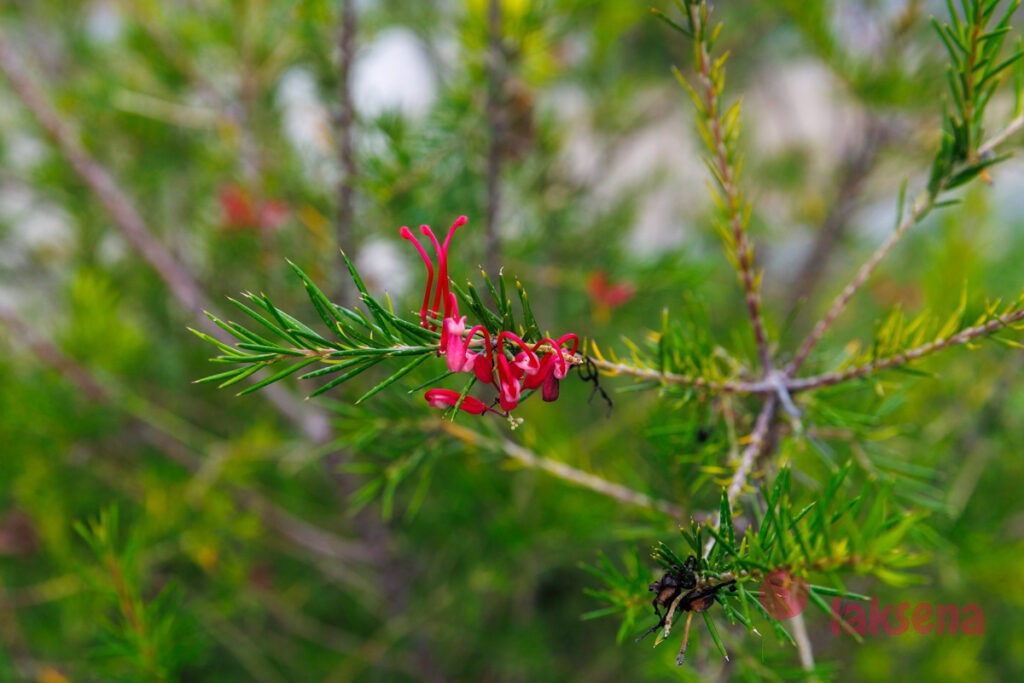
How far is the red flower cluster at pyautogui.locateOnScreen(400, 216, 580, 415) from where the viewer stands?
0.17 metres

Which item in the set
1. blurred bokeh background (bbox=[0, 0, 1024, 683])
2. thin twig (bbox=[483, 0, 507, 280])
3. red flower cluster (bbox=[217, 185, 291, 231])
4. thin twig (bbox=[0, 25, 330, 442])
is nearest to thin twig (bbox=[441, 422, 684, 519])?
blurred bokeh background (bbox=[0, 0, 1024, 683])

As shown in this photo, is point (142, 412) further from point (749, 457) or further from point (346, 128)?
point (749, 457)

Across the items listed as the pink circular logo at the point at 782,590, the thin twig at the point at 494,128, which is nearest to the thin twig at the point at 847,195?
the thin twig at the point at 494,128

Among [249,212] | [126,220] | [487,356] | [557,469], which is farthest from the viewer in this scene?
[249,212]

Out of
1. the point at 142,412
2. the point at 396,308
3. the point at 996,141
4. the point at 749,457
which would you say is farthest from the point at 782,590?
the point at 142,412

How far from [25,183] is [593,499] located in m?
0.64

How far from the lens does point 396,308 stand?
40cm

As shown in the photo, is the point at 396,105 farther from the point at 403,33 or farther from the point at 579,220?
the point at 403,33

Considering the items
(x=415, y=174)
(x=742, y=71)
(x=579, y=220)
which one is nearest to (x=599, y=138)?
(x=579, y=220)

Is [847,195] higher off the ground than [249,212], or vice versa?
[249,212]

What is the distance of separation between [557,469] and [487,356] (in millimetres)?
130

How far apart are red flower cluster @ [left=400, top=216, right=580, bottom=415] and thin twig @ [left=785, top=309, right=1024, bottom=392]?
0.34ft

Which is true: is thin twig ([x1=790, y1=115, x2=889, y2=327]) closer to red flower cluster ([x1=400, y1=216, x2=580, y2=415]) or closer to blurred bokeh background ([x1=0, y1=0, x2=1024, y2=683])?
blurred bokeh background ([x1=0, y1=0, x2=1024, y2=683])

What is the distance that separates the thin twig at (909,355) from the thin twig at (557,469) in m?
0.07
